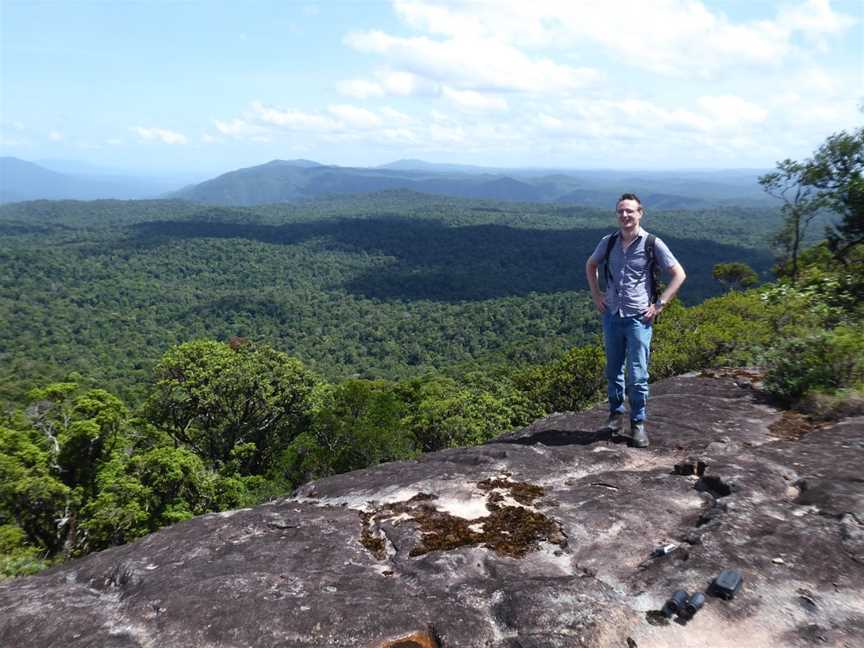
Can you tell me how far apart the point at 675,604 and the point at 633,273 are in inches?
170

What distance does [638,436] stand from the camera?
7453 mm

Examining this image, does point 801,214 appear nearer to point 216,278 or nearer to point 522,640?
point 522,640

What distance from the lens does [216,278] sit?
19675 cm

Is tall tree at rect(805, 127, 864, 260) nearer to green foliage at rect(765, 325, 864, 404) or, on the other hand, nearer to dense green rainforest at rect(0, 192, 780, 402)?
green foliage at rect(765, 325, 864, 404)

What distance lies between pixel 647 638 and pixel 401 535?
2.50 m

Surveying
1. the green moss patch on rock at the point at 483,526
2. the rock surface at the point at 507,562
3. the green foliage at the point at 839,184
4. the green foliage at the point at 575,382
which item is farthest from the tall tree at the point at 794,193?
the green moss patch on rock at the point at 483,526

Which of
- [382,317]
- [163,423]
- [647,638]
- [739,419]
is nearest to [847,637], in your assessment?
[647,638]

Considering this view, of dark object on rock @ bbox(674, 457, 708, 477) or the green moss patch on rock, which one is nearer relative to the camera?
the green moss patch on rock

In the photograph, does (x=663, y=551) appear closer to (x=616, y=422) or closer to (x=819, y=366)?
(x=616, y=422)

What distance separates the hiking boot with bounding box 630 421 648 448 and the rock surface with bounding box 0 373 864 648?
0.61ft

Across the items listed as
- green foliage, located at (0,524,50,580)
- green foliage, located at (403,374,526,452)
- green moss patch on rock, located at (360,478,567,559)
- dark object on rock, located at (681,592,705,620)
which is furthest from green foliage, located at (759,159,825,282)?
green foliage, located at (0,524,50,580)

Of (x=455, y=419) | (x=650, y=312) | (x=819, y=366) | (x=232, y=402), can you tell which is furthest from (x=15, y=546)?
(x=819, y=366)

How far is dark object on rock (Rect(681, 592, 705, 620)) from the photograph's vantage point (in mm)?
3799

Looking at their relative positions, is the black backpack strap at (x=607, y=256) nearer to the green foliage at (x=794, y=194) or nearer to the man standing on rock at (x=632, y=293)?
the man standing on rock at (x=632, y=293)
